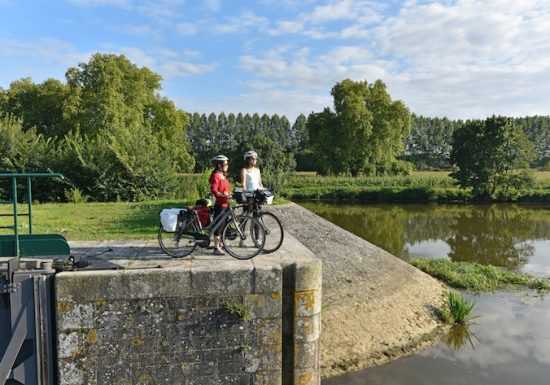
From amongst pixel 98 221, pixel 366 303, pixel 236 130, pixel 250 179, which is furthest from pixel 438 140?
pixel 250 179

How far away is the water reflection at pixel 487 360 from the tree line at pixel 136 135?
10.2 metres

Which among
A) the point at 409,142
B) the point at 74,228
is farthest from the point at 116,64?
the point at 409,142

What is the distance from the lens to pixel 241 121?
120812 mm

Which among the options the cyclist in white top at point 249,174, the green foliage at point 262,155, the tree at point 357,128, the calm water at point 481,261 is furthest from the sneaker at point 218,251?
the tree at point 357,128

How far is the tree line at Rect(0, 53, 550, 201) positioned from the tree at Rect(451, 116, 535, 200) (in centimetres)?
19

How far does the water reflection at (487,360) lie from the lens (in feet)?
31.3

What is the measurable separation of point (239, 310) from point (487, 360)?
7689 millimetres

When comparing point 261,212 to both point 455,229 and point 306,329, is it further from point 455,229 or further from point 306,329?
point 455,229

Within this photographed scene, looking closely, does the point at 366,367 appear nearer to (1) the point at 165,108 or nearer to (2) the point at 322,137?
(1) the point at 165,108

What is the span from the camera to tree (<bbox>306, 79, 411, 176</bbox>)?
5244 cm

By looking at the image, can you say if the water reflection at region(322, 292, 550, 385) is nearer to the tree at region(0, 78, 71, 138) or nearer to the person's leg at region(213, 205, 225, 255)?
the person's leg at region(213, 205, 225, 255)

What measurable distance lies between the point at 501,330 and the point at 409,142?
9424cm

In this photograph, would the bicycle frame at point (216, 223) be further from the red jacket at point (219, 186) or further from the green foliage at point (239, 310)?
the green foliage at point (239, 310)

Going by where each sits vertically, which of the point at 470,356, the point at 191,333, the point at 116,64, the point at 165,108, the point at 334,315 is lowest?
the point at 470,356
